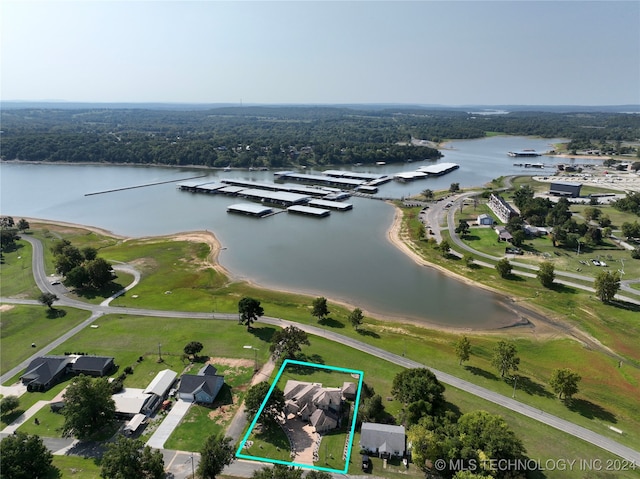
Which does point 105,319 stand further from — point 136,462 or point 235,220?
point 235,220

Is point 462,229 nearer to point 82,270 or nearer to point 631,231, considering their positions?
point 631,231

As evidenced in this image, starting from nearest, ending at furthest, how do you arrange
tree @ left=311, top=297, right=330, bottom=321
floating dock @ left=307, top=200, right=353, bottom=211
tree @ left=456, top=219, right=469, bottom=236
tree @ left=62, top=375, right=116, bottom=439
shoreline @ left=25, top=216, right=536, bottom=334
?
tree @ left=62, top=375, right=116, bottom=439
tree @ left=311, top=297, right=330, bottom=321
shoreline @ left=25, top=216, right=536, bottom=334
tree @ left=456, top=219, right=469, bottom=236
floating dock @ left=307, top=200, right=353, bottom=211

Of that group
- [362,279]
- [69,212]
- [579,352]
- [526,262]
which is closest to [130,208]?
[69,212]

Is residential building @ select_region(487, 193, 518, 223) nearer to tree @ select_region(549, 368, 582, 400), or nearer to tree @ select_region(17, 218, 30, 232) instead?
tree @ select_region(549, 368, 582, 400)

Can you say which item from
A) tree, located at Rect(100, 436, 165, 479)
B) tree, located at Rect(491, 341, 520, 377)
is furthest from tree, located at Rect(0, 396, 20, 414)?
tree, located at Rect(491, 341, 520, 377)

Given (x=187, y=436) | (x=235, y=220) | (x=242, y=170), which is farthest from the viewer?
(x=242, y=170)

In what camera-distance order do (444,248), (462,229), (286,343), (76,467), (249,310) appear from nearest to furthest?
1. (76,467)
2. (286,343)
3. (249,310)
4. (444,248)
5. (462,229)

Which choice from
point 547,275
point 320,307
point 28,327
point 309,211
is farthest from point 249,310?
point 309,211
